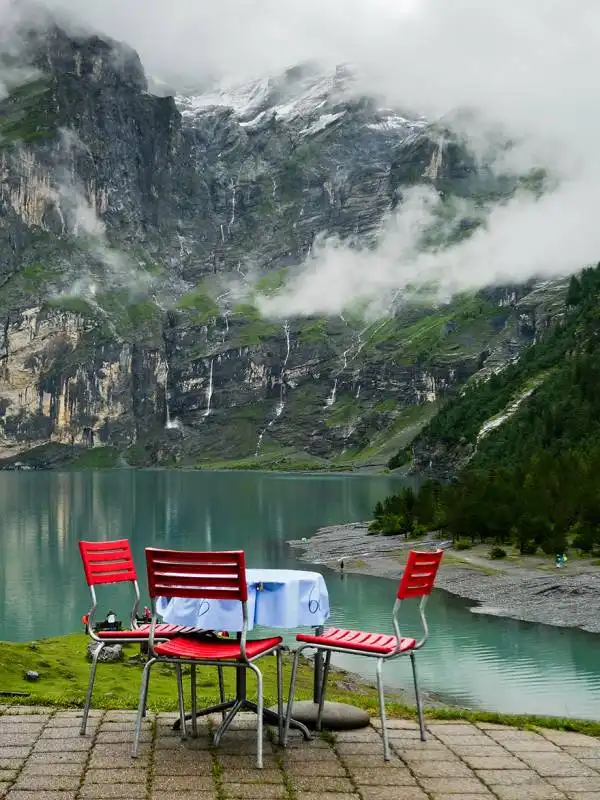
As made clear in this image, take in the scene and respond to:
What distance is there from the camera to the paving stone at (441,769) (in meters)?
8.80

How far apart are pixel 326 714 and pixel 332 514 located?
4237 inches

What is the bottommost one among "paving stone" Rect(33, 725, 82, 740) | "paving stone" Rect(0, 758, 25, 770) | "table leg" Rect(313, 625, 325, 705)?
"paving stone" Rect(33, 725, 82, 740)

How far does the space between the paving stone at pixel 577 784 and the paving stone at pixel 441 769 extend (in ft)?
2.78

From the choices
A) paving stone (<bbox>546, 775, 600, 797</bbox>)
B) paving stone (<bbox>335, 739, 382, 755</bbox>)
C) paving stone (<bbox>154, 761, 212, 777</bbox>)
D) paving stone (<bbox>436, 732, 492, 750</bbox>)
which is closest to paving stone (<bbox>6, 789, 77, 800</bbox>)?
paving stone (<bbox>154, 761, 212, 777</bbox>)

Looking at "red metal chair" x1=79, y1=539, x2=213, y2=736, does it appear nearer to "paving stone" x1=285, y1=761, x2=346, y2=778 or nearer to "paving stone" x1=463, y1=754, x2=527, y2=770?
"paving stone" x1=285, y1=761, x2=346, y2=778

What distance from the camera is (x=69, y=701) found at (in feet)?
39.9

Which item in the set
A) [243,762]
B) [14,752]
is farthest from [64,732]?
[243,762]

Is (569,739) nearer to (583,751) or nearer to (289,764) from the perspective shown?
(583,751)

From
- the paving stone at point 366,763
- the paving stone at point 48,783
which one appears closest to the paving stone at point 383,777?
the paving stone at point 366,763

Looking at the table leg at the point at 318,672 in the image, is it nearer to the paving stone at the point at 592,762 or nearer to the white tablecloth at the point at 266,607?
the white tablecloth at the point at 266,607

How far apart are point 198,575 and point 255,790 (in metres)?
2.30

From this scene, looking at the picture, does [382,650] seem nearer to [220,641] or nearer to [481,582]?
[220,641]

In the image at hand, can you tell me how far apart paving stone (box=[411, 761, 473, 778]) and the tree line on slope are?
54.1 m

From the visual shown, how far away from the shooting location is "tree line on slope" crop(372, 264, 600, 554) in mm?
66000
